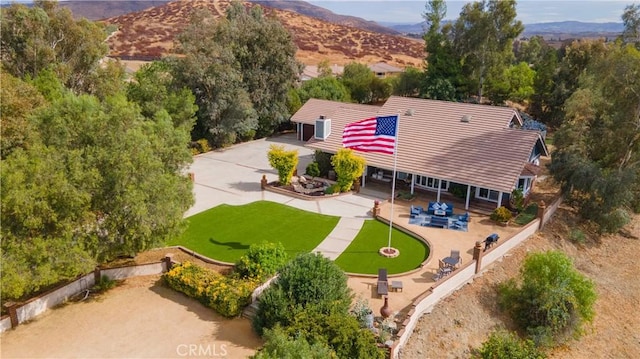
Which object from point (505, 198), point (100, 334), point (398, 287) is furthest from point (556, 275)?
point (100, 334)

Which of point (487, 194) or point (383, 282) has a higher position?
point (487, 194)

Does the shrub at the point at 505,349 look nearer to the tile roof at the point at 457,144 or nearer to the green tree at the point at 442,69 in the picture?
the tile roof at the point at 457,144

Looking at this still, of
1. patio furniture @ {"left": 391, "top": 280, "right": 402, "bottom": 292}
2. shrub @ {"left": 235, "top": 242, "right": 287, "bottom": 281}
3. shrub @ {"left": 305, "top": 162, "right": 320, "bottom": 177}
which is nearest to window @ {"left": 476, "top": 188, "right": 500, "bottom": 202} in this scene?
shrub @ {"left": 305, "top": 162, "right": 320, "bottom": 177}

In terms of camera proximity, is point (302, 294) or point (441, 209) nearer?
point (302, 294)

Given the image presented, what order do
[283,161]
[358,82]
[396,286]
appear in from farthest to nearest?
[358,82]
[283,161]
[396,286]

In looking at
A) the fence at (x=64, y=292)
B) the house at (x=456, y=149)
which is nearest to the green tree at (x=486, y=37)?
the house at (x=456, y=149)

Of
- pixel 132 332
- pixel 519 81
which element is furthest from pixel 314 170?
pixel 519 81

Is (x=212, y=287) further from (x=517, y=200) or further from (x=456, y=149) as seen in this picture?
(x=517, y=200)

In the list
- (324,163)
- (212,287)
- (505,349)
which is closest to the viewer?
(505,349)
